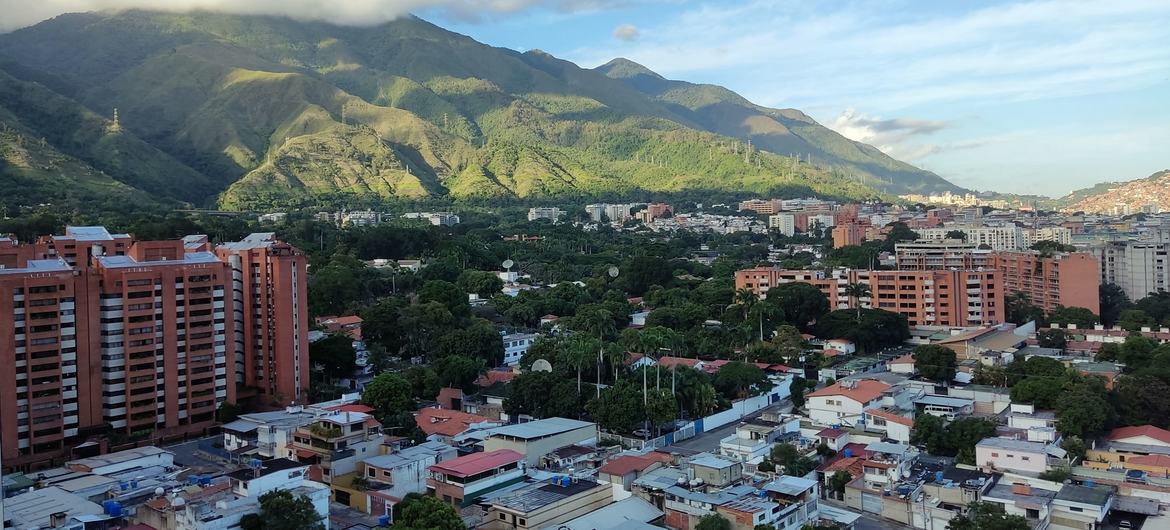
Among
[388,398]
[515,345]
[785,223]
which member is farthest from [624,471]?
[785,223]

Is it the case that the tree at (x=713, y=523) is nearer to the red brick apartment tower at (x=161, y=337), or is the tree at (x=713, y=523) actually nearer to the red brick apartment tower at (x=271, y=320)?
the red brick apartment tower at (x=161, y=337)

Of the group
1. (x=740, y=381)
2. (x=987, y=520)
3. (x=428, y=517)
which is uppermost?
(x=740, y=381)

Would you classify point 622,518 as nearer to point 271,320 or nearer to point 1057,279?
point 271,320

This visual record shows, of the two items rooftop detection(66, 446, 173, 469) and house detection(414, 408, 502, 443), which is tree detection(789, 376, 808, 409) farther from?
rooftop detection(66, 446, 173, 469)

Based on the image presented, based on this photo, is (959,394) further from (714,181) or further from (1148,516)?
(714,181)

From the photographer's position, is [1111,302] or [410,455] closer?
[410,455]

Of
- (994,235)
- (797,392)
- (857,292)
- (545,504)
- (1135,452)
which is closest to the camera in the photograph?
(545,504)

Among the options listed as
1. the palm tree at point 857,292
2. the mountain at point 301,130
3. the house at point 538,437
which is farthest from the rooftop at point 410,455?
the mountain at point 301,130
